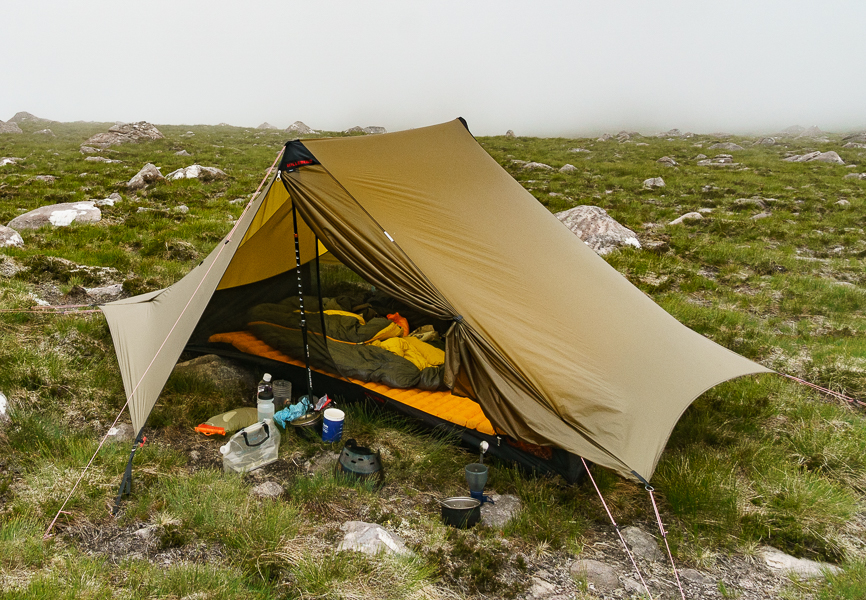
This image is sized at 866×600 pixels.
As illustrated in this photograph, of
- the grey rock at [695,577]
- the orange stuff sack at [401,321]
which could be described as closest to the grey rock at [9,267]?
the orange stuff sack at [401,321]

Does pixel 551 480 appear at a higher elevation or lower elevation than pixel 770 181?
lower

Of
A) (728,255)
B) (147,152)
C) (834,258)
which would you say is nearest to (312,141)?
(728,255)

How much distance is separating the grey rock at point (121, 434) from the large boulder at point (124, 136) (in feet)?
91.6

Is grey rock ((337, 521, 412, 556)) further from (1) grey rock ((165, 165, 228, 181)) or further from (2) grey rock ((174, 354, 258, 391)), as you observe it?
(1) grey rock ((165, 165, 228, 181))

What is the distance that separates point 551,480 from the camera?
13.3ft

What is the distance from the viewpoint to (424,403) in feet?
15.7

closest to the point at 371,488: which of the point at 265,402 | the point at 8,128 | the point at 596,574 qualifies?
the point at 265,402

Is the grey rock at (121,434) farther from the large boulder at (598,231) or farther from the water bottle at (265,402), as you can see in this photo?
the large boulder at (598,231)

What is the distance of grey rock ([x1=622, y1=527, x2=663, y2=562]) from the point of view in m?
3.52

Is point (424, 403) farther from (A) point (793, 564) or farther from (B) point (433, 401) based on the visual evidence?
(A) point (793, 564)

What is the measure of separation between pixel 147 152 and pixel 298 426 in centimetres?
2489

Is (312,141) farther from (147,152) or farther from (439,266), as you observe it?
(147,152)

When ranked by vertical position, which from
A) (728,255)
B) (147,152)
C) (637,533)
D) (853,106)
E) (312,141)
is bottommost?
(637,533)

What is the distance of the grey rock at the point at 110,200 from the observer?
12.3 metres
